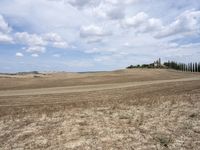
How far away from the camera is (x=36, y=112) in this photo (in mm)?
13578

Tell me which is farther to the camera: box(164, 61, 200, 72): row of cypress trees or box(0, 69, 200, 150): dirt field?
box(164, 61, 200, 72): row of cypress trees

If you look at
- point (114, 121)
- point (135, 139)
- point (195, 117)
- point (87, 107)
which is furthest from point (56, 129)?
point (195, 117)

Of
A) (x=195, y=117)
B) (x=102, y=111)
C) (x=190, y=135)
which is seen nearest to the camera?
Result: (x=190, y=135)

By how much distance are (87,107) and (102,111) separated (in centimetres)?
142

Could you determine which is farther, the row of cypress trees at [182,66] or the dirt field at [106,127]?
the row of cypress trees at [182,66]

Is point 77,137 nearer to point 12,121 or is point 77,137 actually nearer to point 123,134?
point 123,134

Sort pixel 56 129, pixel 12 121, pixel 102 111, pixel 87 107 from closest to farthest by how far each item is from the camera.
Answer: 1. pixel 56 129
2. pixel 12 121
3. pixel 102 111
4. pixel 87 107

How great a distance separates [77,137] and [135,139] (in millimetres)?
1787

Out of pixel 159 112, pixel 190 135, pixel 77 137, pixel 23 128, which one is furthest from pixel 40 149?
pixel 159 112

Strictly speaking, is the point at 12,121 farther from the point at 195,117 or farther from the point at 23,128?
the point at 195,117

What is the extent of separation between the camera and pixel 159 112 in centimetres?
1234

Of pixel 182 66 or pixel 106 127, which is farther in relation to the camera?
pixel 182 66

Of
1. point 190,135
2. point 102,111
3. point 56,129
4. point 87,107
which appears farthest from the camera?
point 87,107

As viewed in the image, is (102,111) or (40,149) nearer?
(40,149)
